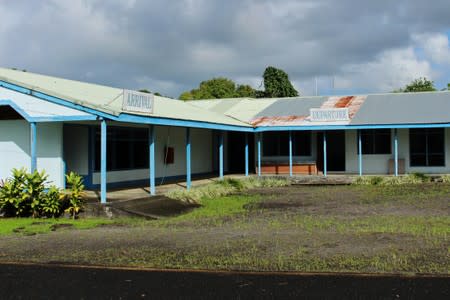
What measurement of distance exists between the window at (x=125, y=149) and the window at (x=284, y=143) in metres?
7.55

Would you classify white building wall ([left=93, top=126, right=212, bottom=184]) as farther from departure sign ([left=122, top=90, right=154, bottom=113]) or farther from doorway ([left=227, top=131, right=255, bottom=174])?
departure sign ([left=122, top=90, right=154, bottom=113])

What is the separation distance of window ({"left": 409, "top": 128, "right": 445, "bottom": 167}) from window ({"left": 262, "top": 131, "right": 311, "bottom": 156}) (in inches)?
178

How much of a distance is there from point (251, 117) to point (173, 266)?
700 inches

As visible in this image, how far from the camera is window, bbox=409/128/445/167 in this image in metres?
21.8

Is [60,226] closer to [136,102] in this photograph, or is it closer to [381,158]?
[136,102]

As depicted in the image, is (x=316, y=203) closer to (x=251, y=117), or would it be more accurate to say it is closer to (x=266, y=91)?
(x=251, y=117)

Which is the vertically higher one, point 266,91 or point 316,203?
point 266,91

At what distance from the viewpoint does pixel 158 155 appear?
19500mm

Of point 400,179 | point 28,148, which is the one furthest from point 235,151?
point 28,148

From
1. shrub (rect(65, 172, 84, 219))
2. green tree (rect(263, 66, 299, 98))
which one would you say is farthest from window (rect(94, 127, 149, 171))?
green tree (rect(263, 66, 299, 98))

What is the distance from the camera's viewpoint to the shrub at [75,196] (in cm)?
1192

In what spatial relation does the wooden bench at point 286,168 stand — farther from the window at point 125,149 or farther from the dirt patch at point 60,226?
the dirt patch at point 60,226

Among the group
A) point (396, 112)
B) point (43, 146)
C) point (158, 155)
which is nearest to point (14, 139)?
point (43, 146)

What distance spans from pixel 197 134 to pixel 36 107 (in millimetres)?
10822
